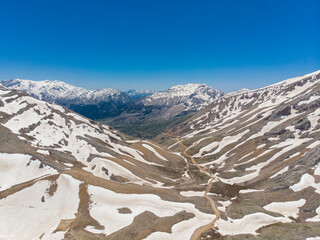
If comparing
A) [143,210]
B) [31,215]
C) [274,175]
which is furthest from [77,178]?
[274,175]

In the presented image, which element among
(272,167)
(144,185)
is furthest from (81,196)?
(272,167)

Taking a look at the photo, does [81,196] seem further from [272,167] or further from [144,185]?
[272,167]

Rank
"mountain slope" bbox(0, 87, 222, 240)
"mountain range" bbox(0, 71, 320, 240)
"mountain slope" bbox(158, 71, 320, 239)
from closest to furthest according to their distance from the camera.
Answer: "mountain range" bbox(0, 71, 320, 240)
"mountain slope" bbox(0, 87, 222, 240)
"mountain slope" bbox(158, 71, 320, 239)

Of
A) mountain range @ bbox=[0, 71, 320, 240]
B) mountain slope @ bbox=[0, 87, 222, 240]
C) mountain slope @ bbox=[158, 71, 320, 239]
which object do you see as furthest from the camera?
mountain slope @ bbox=[158, 71, 320, 239]

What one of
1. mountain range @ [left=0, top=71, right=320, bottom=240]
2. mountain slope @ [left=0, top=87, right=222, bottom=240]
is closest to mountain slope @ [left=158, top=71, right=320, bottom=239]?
mountain range @ [left=0, top=71, right=320, bottom=240]

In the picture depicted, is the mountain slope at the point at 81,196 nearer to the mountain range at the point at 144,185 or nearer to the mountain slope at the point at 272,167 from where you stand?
the mountain range at the point at 144,185

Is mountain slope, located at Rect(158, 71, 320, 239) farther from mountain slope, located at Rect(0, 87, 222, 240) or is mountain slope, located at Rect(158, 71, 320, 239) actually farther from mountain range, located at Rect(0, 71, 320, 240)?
mountain slope, located at Rect(0, 87, 222, 240)

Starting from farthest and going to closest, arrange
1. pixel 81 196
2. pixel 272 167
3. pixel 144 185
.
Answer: pixel 272 167 < pixel 144 185 < pixel 81 196

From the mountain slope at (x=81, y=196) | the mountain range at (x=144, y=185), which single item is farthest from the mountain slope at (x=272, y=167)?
the mountain slope at (x=81, y=196)

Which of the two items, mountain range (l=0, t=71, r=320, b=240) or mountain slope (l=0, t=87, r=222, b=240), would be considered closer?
mountain range (l=0, t=71, r=320, b=240)
